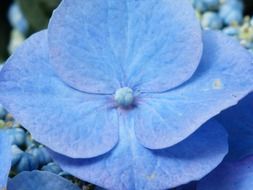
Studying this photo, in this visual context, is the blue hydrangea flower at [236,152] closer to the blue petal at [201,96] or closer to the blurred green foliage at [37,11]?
the blue petal at [201,96]

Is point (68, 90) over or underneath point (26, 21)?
over

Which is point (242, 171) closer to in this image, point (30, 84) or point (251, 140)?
point (251, 140)

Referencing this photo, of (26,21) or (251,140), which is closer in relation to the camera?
(251,140)

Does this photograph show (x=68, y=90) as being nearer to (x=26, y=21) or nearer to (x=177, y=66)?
(x=177, y=66)

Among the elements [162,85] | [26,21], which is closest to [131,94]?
[162,85]

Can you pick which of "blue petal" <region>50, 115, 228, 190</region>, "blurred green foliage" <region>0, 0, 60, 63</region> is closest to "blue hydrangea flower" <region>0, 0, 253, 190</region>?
"blue petal" <region>50, 115, 228, 190</region>

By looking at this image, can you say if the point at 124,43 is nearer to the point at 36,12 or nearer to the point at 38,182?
the point at 38,182
